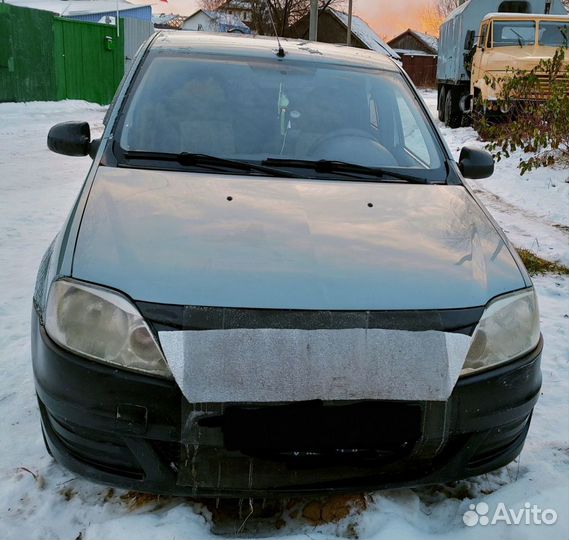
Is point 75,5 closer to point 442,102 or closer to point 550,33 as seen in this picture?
point 442,102

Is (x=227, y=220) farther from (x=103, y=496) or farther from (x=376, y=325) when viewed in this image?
(x=103, y=496)

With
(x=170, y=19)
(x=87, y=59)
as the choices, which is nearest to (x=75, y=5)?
(x=87, y=59)

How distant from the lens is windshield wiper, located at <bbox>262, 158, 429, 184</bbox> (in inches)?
101

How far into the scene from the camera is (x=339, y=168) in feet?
8.41

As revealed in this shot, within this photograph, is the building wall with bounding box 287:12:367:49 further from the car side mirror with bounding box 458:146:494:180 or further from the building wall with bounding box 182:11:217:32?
the car side mirror with bounding box 458:146:494:180

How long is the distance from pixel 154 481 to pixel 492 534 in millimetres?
1022

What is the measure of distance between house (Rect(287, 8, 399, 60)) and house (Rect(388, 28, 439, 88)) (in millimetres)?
6789

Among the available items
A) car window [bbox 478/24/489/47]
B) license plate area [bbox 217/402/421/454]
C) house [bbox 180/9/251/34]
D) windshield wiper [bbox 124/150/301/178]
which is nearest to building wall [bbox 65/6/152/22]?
house [bbox 180/9/251/34]

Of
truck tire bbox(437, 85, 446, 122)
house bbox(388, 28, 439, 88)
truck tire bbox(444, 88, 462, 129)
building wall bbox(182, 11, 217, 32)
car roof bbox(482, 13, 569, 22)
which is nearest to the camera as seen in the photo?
car roof bbox(482, 13, 569, 22)

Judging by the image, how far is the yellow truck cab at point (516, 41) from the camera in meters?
12.6

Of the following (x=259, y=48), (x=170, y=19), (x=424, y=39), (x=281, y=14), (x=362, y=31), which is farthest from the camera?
(x=424, y=39)

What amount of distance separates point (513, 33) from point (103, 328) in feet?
44.9

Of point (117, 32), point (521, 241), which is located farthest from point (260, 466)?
point (117, 32)

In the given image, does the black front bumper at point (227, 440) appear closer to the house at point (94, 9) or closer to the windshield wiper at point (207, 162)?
the windshield wiper at point (207, 162)
